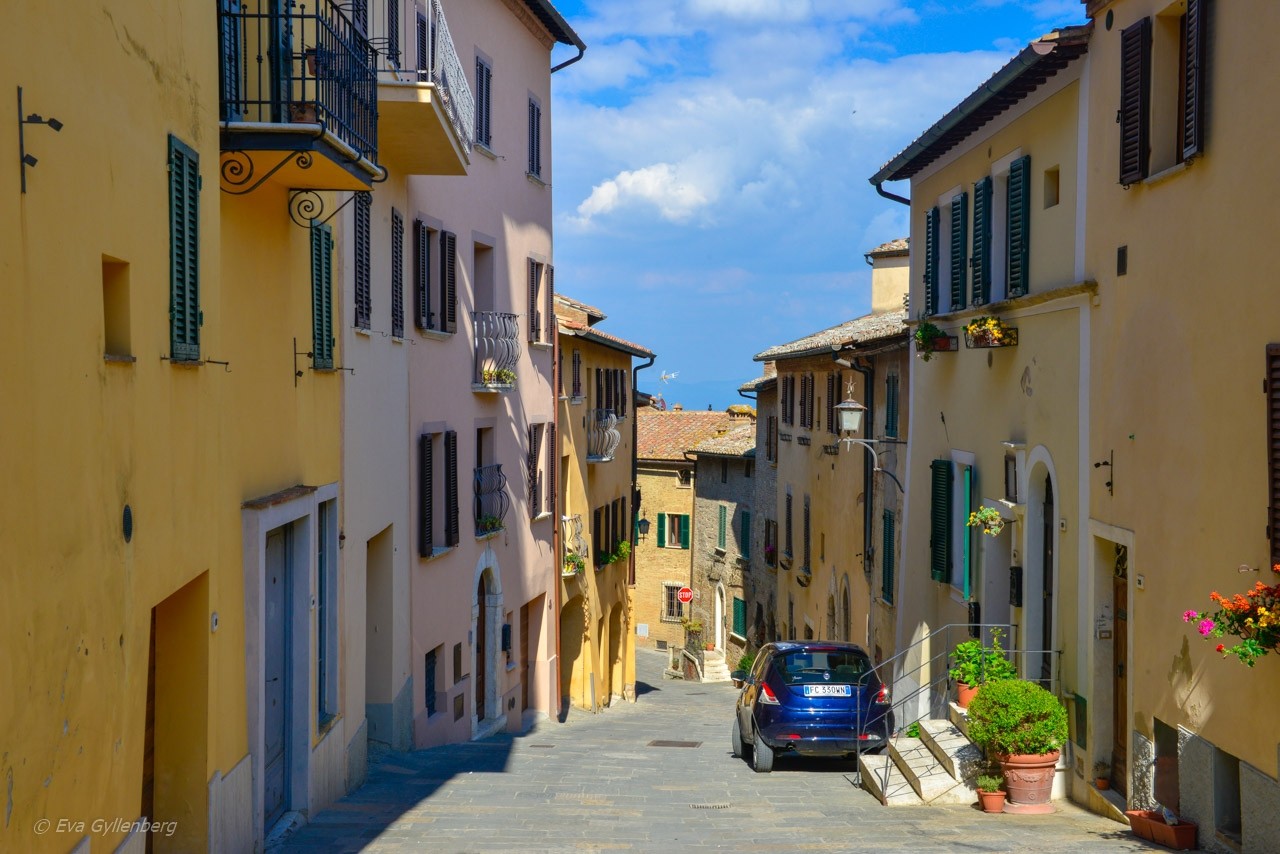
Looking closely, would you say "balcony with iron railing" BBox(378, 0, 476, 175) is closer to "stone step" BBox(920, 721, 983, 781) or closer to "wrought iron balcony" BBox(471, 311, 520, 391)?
"wrought iron balcony" BBox(471, 311, 520, 391)

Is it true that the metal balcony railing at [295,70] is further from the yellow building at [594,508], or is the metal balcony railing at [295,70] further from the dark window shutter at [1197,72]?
the yellow building at [594,508]

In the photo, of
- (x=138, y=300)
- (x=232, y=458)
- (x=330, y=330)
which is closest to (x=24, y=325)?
(x=138, y=300)

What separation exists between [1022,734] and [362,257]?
8432 millimetres

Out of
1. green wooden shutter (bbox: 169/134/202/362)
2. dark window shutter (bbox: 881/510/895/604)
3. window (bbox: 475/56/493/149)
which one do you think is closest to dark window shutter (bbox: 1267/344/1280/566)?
green wooden shutter (bbox: 169/134/202/362)

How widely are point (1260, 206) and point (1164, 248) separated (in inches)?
76.7

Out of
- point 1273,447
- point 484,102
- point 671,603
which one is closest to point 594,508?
point 484,102

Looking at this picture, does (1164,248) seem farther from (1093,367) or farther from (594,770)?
(594,770)

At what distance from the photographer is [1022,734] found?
1260 centimetres

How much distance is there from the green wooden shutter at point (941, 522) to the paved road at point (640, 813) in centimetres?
308

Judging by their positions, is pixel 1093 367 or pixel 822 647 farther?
pixel 822 647

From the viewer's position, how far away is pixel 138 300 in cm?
738

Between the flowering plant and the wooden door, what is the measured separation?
142 inches

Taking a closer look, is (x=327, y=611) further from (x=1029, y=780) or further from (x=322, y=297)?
(x=1029, y=780)

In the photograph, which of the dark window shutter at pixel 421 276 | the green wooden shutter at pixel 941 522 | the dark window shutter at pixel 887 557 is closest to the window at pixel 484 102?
the dark window shutter at pixel 421 276
